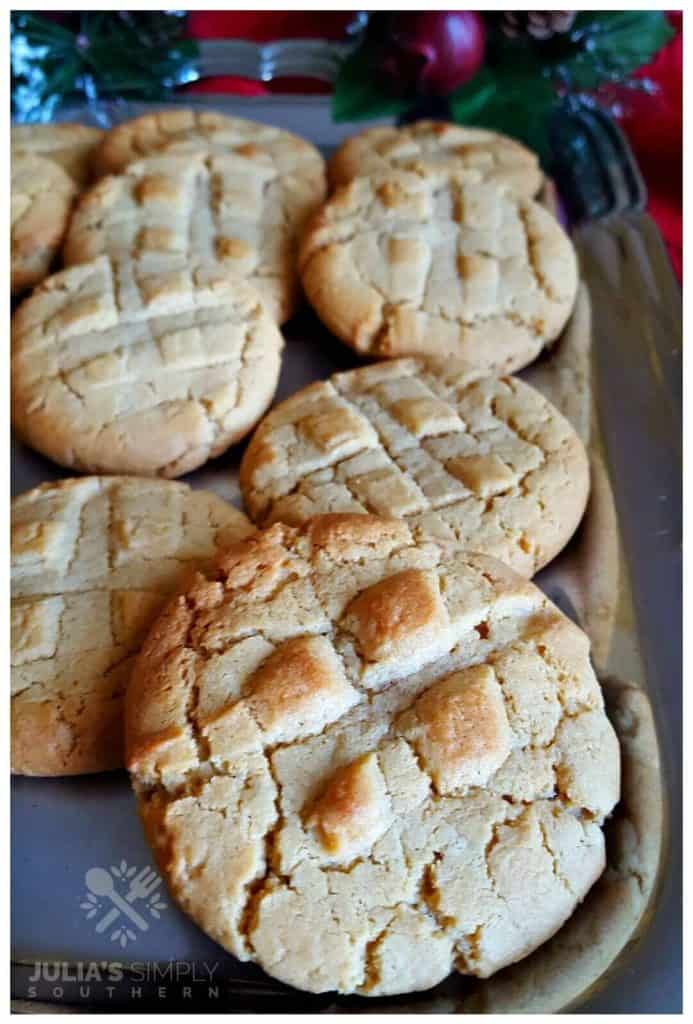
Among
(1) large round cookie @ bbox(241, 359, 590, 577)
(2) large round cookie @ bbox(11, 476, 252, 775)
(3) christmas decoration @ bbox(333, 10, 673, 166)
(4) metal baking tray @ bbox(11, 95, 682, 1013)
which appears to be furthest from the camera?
(3) christmas decoration @ bbox(333, 10, 673, 166)

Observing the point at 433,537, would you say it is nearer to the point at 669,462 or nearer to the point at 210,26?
the point at 669,462

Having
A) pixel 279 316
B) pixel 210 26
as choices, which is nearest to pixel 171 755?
pixel 279 316

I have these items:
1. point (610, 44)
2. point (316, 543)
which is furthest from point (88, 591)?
point (610, 44)

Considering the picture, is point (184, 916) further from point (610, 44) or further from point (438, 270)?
point (610, 44)

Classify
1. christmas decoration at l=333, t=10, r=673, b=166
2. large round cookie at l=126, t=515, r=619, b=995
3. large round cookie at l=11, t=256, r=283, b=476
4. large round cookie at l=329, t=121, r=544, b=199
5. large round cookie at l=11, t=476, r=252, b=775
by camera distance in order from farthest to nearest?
christmas decoration at l=333, t=10, r=673, b=166
large round cookie at l=329, t=121, r=544, b=199
large round cookie at l=11, t=256, r=283, b=476
large round cookie at l=11, t=476, r=252, b=775
large round cookie at l=126, t=515, r=619, b=995

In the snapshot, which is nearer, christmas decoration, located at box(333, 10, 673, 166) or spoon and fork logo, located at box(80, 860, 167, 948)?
spoon and fork logo, located at box(80, 860, 167, 948)

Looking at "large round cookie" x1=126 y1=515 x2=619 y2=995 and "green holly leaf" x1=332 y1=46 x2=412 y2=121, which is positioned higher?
"green holly leaf" x1=332 y1=46 x2=412 y2=121

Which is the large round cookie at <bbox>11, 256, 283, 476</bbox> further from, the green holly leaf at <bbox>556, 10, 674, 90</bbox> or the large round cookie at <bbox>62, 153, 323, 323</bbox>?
the green holly leaf at <bbox>556, 10, 674, 90</bbox>

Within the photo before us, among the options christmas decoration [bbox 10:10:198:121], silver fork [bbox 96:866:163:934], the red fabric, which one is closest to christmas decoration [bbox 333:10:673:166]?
the red fabric
